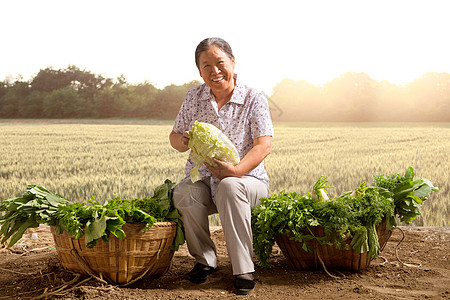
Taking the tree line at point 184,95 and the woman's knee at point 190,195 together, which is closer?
the woman's knee at point 190,195

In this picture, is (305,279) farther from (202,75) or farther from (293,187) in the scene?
(293,187)

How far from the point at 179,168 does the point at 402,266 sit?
4137mm

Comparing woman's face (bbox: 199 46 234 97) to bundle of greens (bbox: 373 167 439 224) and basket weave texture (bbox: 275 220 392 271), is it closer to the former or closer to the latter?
basket weave texture (bbox: 275 220 392 271)

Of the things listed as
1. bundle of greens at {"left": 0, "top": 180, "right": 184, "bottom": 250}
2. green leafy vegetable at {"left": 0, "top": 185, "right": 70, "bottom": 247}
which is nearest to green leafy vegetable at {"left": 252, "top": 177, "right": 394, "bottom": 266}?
bundle of greens at {"left": 0, "top": 180, "right": 184, "bottom": 250}

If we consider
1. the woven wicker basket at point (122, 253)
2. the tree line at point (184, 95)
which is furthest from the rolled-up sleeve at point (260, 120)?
the tree line at point (184, 95)

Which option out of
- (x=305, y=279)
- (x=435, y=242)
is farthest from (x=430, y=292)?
(x=435, y=242)

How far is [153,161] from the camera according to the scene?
7.96m

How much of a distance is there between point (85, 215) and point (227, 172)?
3.05 ft

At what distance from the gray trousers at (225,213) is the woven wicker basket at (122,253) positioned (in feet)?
0.51

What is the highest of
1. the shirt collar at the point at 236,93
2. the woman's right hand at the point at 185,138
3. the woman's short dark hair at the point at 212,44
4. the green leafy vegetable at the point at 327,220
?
the woman's short dark hair at the point at 212,44

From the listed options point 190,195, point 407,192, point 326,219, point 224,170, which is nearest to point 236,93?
point 224,170

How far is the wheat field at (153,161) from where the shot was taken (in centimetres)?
616

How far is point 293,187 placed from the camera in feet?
20.2

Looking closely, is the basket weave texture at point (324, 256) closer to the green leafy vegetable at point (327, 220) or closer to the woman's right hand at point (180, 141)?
the green leafy vegetable at point (327, 220)
